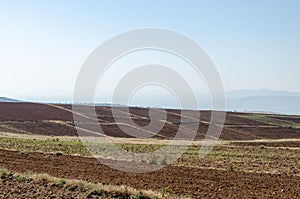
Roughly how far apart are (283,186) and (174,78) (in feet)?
21.1

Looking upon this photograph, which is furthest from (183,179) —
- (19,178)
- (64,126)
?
(64,126)

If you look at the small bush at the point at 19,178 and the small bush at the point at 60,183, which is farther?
the small bush at the point at 19,178

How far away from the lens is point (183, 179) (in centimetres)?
1703

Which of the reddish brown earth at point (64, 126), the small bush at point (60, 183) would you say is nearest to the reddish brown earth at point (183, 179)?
the small bush at point (60, 183)

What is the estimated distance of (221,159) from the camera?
26.8 metres

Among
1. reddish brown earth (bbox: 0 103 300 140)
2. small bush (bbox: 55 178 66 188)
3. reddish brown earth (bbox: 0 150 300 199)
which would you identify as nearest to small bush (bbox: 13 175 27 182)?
small bush (bbox: 55 178 66 188)

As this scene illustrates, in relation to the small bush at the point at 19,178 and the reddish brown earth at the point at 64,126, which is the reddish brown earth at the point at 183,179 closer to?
the small bush at the point at 19,178

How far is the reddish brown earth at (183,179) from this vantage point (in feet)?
47.4

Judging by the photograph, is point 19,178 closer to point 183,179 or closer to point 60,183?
point 60,183

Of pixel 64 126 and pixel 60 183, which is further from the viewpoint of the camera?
pixel 64 126

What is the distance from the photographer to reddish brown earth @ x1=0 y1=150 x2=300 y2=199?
47.4 ft

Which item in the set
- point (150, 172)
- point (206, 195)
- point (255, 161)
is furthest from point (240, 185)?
point (255, 161)

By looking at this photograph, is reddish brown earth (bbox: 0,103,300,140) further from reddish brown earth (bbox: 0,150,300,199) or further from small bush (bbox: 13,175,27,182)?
small bush (bbox: 13,175,27,182)

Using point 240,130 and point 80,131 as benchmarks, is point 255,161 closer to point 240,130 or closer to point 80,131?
point 80,131
